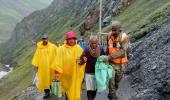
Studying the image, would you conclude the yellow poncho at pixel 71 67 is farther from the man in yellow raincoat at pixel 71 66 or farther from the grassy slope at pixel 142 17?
the grassy slope at pixel 142 17

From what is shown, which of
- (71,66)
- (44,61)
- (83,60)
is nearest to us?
(83,60)

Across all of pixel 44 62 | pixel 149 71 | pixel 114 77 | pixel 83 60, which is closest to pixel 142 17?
pixel 44 62

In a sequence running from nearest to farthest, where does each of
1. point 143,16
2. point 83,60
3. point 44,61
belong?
1. point 83,60
2. point 44,61
3. point 143,16

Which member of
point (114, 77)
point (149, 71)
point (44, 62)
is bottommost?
point (114, 77)

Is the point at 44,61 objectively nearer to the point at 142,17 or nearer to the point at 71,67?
the point at 71,67

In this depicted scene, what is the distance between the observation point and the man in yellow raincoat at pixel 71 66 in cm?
1608

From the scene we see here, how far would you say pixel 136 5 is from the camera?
5203 cm

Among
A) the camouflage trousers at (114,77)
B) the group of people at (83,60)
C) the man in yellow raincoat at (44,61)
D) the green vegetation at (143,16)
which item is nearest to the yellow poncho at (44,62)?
the man in yellow raincoat at (44,61)

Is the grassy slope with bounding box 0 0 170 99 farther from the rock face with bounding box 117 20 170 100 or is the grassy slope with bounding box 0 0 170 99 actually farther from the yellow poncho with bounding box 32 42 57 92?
the yellow poncho with bounding box 32 42 57 92

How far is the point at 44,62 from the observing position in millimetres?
20297

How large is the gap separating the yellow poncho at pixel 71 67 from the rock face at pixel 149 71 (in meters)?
2.28

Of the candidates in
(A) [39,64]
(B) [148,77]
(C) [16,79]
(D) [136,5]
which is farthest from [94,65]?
(C) [16,79]

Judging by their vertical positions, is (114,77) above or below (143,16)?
below

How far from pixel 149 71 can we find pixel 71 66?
3.94 meters
